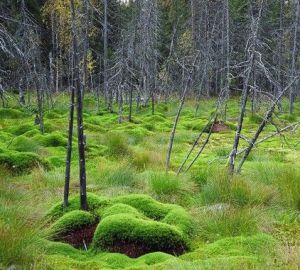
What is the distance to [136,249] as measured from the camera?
16.6 ft

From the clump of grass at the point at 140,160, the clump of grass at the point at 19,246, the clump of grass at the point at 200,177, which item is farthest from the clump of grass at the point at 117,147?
the clump of grass at the point at 19,246

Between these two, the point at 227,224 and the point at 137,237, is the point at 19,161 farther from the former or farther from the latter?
the point at 227,224

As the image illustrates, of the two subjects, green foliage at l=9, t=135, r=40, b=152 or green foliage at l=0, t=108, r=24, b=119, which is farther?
green foliage at l=0, t=108, r=24, b=119

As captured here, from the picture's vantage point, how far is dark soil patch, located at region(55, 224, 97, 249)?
5412mm

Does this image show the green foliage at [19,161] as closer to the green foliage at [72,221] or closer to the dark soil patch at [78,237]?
the green foliage at [72,221]

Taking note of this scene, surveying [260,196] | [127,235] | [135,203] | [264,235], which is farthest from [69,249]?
[260,196]

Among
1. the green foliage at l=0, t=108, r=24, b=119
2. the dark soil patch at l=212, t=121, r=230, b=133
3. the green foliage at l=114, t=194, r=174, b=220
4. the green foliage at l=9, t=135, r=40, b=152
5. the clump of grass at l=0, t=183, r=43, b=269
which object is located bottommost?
the dark soil patch at l=212, t=121, r=230, b=133

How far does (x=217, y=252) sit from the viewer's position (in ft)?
15.8

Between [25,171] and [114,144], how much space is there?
266 centimetres

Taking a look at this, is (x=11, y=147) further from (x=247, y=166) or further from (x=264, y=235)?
(x=264, y=235)

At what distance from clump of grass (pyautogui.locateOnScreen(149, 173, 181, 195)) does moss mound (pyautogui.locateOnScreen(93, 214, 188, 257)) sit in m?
2.31

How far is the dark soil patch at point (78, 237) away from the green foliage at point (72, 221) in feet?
0.16

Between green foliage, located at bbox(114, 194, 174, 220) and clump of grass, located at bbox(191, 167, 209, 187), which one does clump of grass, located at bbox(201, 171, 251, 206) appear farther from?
clump of grass, located at bbox(191, 167, 209, 187)

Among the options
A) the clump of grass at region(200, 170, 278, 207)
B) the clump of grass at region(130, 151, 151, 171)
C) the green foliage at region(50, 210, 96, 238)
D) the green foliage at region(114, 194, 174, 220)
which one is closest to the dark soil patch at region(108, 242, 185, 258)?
the green foliage at region(50, 210, 96, 238)
